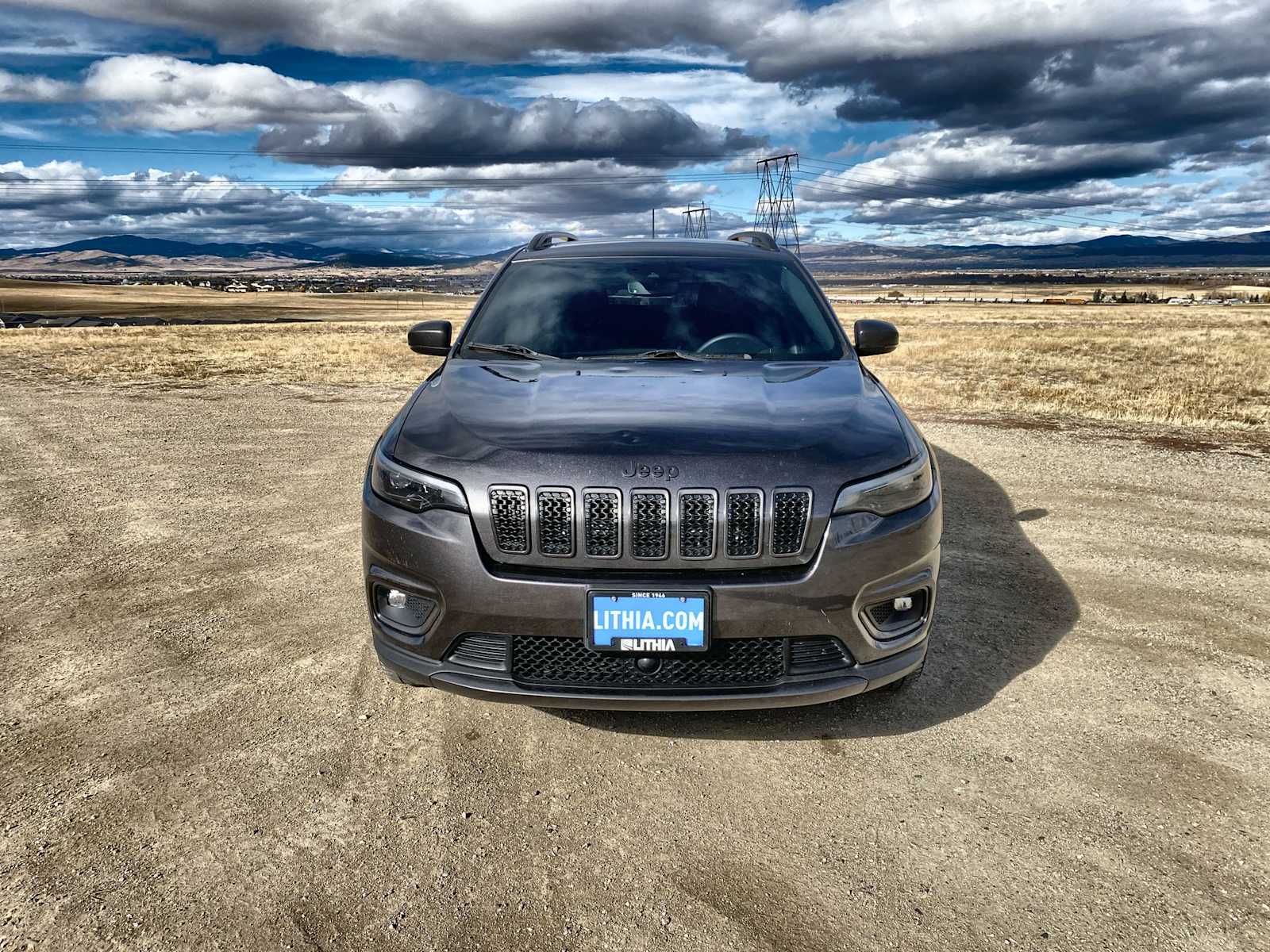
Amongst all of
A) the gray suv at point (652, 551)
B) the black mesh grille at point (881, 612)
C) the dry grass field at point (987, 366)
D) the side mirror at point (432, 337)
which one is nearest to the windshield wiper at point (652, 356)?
the gray suv at point (652, 551)

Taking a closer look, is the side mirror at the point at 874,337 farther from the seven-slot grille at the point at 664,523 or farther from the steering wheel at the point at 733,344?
the seven-slot grille at the point at 664,523

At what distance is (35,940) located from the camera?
2.13 meters

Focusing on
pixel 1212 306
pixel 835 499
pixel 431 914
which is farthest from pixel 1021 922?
pixel 1212 306

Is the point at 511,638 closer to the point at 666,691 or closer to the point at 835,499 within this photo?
the point at 666,691

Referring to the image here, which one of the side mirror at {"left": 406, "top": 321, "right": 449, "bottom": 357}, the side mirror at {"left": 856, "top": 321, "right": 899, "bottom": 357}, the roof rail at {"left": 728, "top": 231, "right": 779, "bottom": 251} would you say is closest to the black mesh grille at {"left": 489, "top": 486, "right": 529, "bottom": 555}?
the side mirror at {"left": 406, "top": 321, "right": 449, "bottom": 357}

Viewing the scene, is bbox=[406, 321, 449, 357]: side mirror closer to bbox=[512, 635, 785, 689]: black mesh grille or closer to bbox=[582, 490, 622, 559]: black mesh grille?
bbox=[582, 490, 622, 559]: black mesh grille

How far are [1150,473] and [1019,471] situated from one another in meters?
1.17

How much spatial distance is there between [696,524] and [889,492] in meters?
0.69

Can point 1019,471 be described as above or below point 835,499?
below

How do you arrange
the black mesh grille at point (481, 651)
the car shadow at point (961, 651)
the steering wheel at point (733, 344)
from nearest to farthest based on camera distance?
the black mesh grille at point (481, 651) < the car shadow at point (961, 651) < the steering wheel at point (733, 344)

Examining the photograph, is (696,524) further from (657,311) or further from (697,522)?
(657,311)

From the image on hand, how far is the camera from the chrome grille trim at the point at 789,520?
2.67 meters

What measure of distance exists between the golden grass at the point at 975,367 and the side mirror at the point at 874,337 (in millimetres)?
7576

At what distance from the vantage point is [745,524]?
2.66 metres
